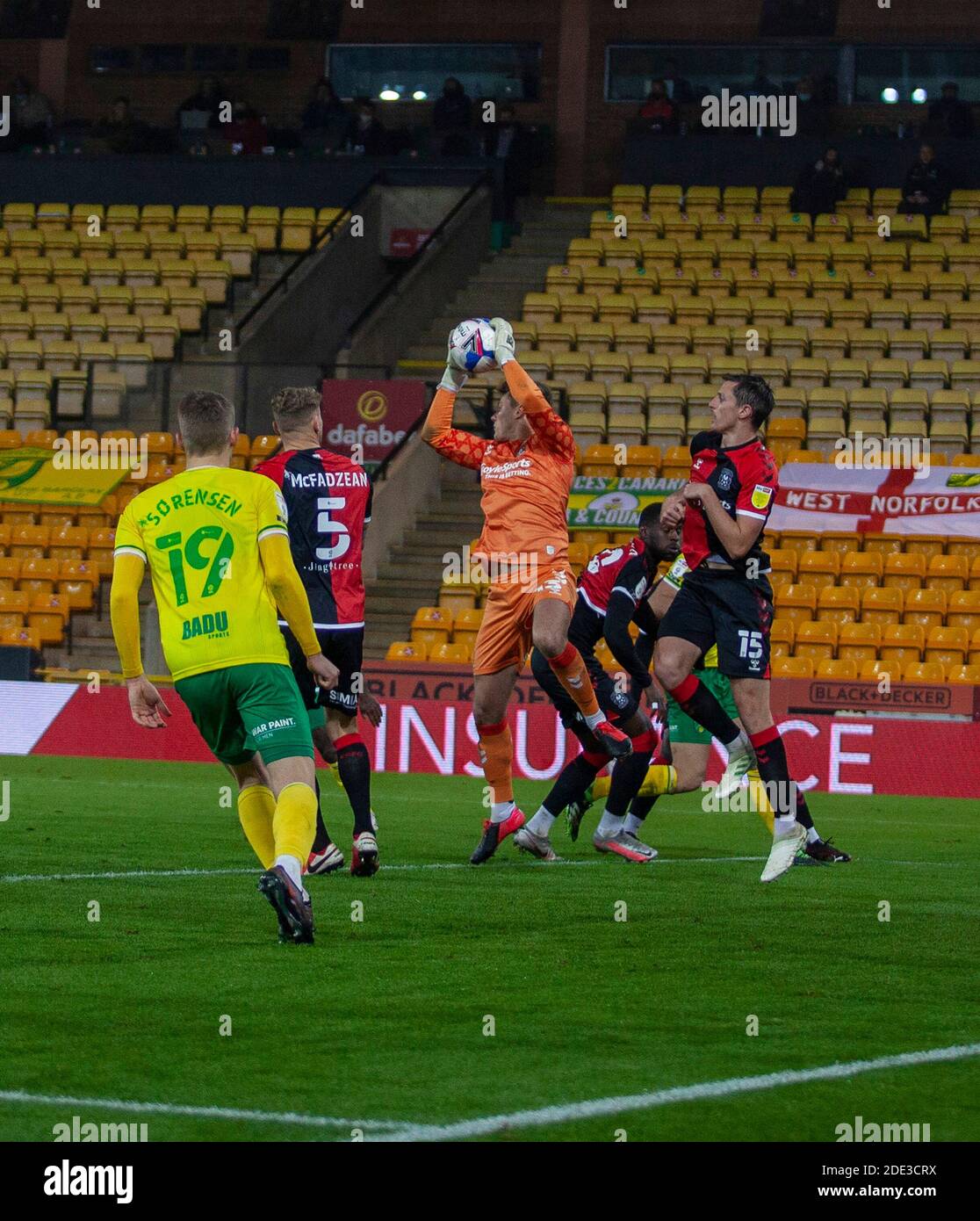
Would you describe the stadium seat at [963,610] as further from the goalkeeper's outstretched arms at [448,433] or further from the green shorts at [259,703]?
the green shorts at [259,703]

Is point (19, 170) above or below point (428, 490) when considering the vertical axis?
above

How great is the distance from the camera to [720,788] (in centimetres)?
1047

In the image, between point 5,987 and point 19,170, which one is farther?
point 19,170

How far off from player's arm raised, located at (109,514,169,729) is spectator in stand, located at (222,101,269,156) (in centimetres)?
2414

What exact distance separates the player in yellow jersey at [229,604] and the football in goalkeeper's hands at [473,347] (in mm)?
2729

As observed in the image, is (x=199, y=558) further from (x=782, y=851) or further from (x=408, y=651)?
(x=408, y=651)

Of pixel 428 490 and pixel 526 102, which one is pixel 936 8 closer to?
pixel 526 102

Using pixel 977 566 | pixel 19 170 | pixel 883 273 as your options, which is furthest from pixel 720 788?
pixel 19 170

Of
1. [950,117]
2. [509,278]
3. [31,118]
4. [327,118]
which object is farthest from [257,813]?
[31,118]

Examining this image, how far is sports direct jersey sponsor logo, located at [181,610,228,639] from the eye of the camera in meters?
6.30

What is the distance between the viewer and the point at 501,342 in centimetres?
898

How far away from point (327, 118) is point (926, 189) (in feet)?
32.0
